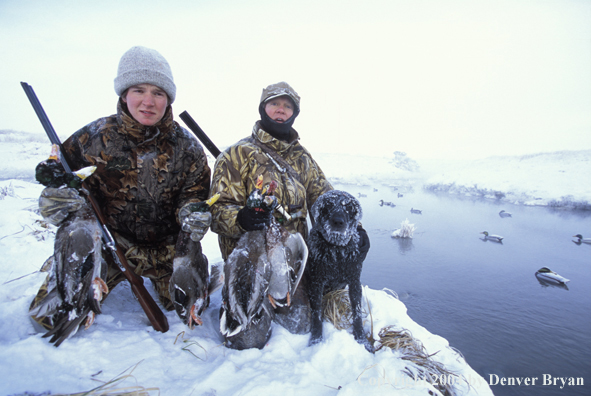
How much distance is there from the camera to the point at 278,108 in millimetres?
2816

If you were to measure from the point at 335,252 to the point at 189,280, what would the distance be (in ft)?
4.40

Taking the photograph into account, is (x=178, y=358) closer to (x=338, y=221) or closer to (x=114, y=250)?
(x=114, y=250)

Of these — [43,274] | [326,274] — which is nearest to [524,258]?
[326,274]

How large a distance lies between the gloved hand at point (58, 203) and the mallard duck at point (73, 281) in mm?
65

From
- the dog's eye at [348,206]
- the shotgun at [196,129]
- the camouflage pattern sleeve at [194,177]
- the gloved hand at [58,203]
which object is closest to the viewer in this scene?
the gloved hand at [58,203]

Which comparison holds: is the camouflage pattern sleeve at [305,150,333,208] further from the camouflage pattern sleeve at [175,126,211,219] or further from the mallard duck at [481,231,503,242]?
the mallard duck at [481,231,503,242]

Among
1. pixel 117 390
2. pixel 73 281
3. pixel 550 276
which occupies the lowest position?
pixel 550 276

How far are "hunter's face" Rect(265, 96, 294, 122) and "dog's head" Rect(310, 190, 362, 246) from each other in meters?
1.08

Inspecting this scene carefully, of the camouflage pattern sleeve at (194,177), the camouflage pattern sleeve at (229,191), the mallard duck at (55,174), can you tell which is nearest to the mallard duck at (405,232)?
the camouflage pattern sleeve at (229,191)

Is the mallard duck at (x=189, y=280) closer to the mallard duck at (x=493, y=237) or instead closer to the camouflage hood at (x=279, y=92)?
the camouflage hood at (x=279, y=92)

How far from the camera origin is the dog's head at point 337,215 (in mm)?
2316

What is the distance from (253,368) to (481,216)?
53.5 ft

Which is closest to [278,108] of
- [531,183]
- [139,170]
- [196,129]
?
[196,129]

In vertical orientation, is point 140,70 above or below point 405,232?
above
